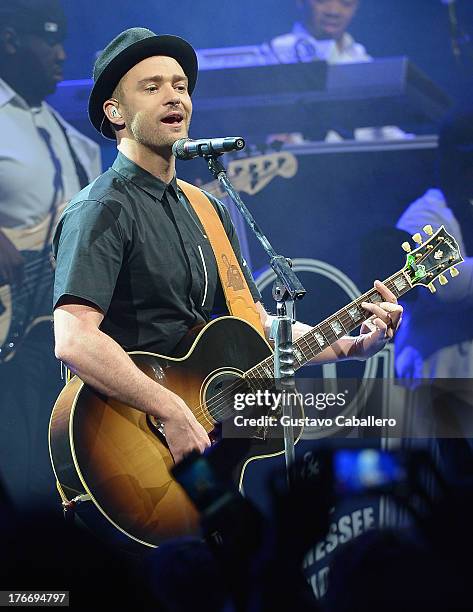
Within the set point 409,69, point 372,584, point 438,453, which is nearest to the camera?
point 372,584

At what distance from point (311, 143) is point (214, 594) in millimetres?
3229

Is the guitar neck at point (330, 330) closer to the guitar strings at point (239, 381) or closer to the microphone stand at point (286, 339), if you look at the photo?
the guitar strings at point (239, 381)

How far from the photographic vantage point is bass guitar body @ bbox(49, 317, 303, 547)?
3.18 metres

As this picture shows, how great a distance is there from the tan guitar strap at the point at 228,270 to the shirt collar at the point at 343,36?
1559mm

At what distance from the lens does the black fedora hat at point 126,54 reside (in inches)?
140

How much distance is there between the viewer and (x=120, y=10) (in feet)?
16.5

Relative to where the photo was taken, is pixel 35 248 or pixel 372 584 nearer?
pixel 372 584

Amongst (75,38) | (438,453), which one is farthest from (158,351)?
(75,38)

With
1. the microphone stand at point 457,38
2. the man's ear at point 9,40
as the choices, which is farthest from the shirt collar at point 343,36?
the man's ear at point 9,40

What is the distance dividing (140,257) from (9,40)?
7.16 ft

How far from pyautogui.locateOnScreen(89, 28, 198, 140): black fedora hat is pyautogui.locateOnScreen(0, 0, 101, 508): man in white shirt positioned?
1.38 meters

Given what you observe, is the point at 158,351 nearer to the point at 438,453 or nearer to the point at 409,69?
the point at 438,453
